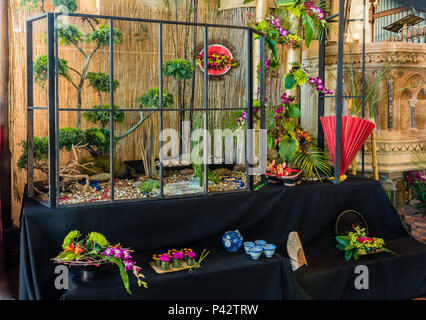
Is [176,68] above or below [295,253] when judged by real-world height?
above

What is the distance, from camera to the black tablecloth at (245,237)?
2908 mm

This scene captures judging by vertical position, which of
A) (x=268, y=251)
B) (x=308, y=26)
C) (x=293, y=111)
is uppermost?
(x=308, y=26)

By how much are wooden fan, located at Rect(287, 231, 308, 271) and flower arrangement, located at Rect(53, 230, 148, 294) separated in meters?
1.10

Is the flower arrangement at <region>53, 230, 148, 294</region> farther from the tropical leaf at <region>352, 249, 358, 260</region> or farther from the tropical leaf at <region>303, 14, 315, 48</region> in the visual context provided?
the tropical leaf at <region>303, 14, 315, 48</region>

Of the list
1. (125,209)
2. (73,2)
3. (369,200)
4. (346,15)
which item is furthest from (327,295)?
(346,15)

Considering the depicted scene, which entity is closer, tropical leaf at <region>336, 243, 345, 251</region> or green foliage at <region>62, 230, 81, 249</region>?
green foliage at <region>62, 230, 81, 249</region>

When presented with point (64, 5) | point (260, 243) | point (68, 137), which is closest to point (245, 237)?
point (260, 243)

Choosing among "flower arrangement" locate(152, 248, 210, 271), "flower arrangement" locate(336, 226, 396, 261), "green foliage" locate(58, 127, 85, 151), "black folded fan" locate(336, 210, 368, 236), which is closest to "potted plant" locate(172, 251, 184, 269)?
"flower arrangement" locate(152, 248, 210, 271)

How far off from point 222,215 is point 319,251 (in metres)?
0.93

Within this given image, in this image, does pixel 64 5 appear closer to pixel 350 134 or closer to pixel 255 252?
pixel 255 252

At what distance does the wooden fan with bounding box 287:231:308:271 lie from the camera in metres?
3.34

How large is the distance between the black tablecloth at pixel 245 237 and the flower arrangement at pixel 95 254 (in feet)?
0.29

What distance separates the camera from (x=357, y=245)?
3.59 meters

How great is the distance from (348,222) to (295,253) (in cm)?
77
